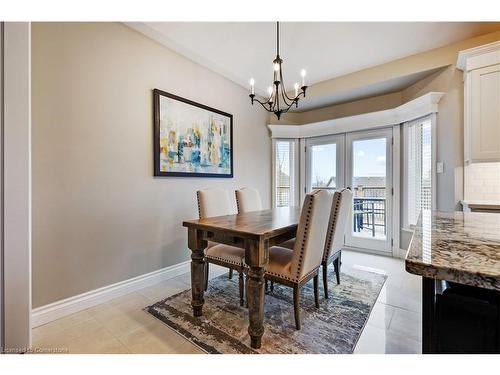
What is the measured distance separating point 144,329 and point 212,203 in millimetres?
1226

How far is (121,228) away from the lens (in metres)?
2.30

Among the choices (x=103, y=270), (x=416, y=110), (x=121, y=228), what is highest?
(x=416, y=110)

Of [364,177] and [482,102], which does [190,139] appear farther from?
[482,102]

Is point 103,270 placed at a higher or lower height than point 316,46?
lower

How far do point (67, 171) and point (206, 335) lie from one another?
1724 mm

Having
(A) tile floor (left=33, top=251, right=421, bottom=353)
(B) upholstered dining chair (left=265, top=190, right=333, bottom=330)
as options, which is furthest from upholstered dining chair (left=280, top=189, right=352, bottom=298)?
(A) tile floor (left=33, top=251, right=421, bottom=353)

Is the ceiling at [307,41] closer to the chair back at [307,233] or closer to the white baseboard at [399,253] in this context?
the chair back at [307,233]

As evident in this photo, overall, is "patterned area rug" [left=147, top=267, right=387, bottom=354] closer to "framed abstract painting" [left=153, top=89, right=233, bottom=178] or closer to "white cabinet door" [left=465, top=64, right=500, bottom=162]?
"framed abstract painting" [left=153, top=89, right=233, bottom=178]

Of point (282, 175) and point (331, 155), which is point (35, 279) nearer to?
point (282, 175)

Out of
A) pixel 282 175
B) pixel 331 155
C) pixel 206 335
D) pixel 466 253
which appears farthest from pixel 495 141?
pixel 206 335

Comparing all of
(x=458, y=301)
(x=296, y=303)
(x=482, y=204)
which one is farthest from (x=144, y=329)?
(x=482, y=204)

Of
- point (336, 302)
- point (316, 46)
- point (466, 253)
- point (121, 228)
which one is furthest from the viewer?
point (316, 46)

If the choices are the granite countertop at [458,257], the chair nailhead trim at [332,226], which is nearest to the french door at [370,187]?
the chair nailhead trim at [332,226]

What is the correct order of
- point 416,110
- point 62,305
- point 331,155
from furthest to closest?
point 331,155
point 416,110
point 62,305
